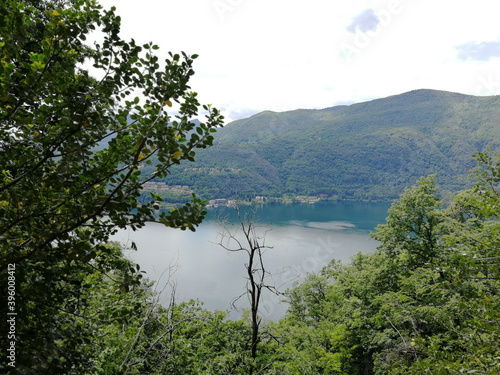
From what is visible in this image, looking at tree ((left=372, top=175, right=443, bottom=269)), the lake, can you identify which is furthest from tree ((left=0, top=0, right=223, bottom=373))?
the lake

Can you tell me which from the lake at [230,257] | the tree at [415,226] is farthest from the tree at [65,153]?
the lake at [230,257]

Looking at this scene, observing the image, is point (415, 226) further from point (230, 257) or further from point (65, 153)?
point (230, 257)

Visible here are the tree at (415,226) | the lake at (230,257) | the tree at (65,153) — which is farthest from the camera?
the lake at (230,257)

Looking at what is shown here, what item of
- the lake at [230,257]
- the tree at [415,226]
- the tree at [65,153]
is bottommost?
the lake at [230,257]

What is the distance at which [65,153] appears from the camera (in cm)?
155

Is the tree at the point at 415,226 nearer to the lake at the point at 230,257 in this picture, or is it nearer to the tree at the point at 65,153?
the lake at the point at 230,257

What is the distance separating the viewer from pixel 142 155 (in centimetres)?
176

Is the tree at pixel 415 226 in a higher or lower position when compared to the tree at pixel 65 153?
lower

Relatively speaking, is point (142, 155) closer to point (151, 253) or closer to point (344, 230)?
point (151, 253)

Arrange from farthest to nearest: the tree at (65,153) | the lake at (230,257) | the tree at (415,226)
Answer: the lake at (230,257) → the tree at (415,226) → the tree at (65,153)

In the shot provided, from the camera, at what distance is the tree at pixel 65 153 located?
149cm

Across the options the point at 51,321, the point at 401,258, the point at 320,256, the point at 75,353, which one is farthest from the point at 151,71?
the point at 320,256

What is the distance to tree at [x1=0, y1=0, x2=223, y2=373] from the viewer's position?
149 centimetres

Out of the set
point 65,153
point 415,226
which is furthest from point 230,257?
point 65,153
